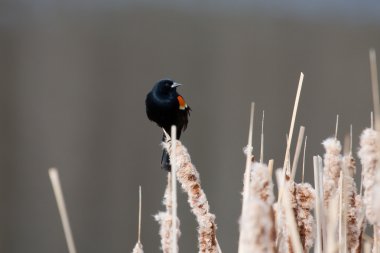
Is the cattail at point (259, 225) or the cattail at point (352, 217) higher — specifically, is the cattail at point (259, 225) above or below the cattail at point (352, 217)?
below

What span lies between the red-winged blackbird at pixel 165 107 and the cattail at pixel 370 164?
38.7 inches

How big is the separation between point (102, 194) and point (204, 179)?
50 centimetres

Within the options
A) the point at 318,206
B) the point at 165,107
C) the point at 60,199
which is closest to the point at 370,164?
the point at 318,206

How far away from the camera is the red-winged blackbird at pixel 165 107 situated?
6.07 ft

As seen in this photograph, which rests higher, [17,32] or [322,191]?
[17,32]

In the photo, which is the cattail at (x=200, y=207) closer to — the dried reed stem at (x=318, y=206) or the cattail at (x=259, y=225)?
the dried reed stem at (x=318, y=206)

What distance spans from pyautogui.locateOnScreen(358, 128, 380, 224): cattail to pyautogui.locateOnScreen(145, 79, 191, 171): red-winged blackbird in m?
0.98

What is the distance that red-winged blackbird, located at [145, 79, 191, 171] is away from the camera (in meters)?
1.85

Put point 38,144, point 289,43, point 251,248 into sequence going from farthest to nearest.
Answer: point 289,43 → point 38,144 → point 251,248

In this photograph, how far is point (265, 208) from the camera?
25.1 inches

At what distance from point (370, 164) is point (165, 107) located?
104 centimetres

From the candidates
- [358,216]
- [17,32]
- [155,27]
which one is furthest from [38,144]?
[358,216]

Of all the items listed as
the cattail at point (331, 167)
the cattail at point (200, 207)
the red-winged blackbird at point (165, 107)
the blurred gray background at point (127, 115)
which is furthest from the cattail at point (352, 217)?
the blurred gray background at point (127, 115)

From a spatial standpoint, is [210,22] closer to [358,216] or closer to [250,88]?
[250,88]
